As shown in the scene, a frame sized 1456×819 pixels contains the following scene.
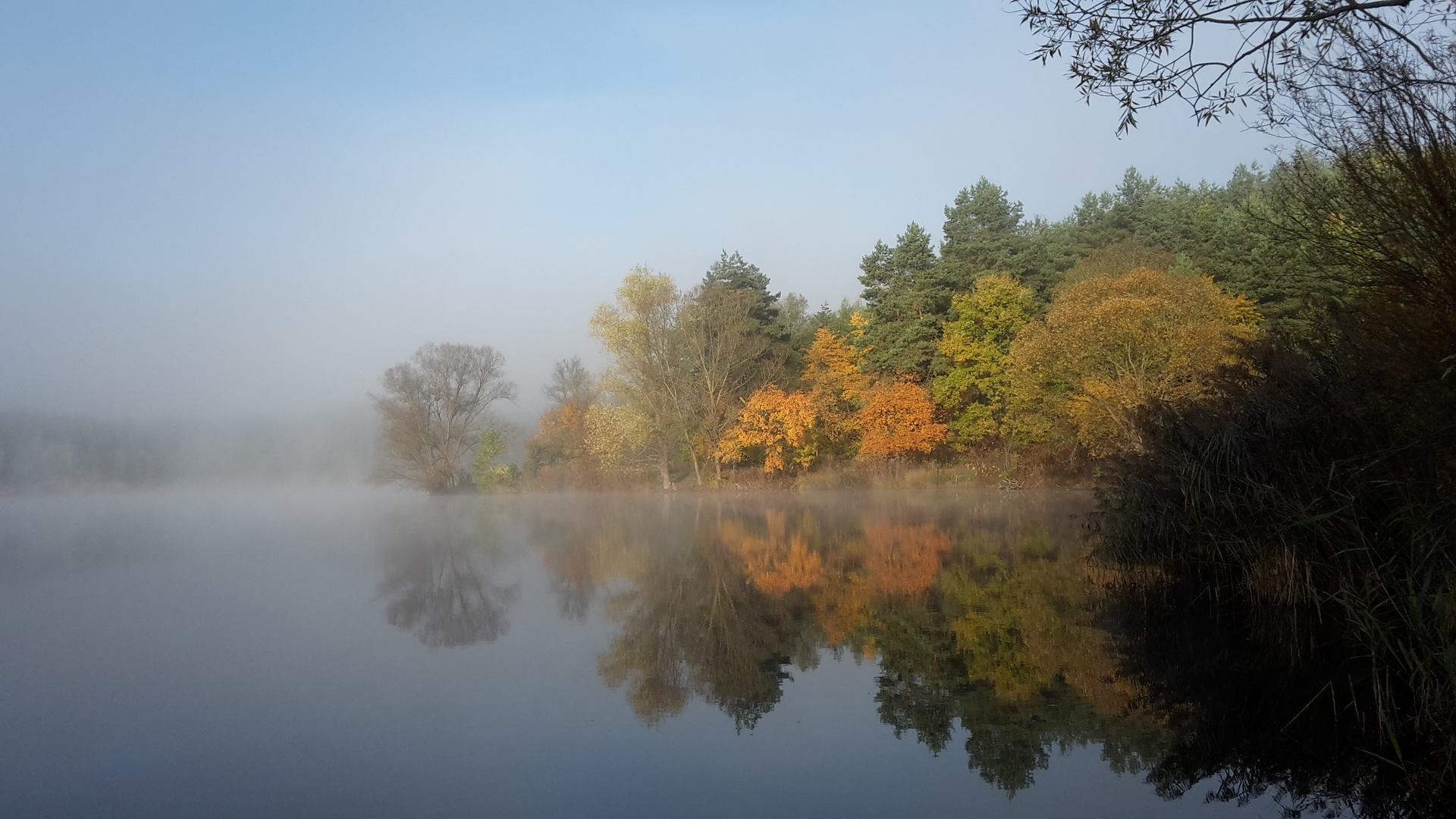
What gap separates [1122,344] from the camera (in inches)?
908

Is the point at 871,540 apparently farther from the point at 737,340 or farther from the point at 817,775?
the point at 737,340

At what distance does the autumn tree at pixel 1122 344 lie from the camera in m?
21.7

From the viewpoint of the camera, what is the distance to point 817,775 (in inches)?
189

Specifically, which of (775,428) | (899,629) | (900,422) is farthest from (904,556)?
(775,428)

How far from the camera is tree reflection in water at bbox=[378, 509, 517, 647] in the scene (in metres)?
9.29

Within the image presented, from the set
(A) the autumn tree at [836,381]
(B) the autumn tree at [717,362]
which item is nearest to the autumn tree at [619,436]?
(B) the autumn tree at [717,362]

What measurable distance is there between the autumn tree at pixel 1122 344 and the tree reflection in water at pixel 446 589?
15.4 metres

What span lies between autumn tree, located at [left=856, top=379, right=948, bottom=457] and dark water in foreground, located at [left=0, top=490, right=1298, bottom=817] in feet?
60.2

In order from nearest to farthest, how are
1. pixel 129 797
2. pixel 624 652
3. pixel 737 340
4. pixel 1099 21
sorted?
pixel 129 797 → pixel 1099 21 → pixel 624 652 → pixel 737 340

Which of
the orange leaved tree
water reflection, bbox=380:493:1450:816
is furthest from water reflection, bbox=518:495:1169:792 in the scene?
the orange leaved tree

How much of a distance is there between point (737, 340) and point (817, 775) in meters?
31.9

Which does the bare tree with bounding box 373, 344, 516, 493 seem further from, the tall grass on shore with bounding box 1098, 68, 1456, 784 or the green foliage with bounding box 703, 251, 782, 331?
the tall grass on shore with bounding box 1098, 68, 1456, 784

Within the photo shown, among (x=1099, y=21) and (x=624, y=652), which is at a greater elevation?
(x=1099, y=21)

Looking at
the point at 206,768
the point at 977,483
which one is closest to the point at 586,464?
the point at 977,483
